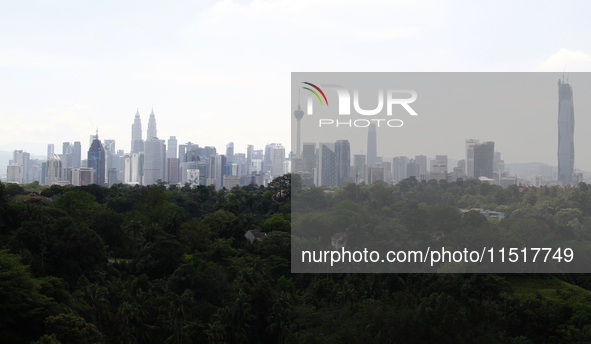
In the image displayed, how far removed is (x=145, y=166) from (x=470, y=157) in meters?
52.5

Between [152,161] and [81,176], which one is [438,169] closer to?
[81,176]

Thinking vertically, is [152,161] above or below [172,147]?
below

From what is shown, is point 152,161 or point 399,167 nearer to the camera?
point 399,167

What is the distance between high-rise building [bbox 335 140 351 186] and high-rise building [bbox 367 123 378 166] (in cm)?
63

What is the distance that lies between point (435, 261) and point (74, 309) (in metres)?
9.23

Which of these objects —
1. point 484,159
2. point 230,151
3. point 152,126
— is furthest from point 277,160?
point 484,159

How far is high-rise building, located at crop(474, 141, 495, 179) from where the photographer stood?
12609mm

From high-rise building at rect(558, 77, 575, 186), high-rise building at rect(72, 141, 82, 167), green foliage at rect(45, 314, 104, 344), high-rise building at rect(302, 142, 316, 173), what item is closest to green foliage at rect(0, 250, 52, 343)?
green foliage at rect(45, 314, 104, 344)

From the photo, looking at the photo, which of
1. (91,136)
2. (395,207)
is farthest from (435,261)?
(91,136)

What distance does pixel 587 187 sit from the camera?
1449 centimetres

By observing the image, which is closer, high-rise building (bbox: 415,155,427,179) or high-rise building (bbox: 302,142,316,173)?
high-rise building (bbox: 302,142,316,173)

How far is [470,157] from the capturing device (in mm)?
13359

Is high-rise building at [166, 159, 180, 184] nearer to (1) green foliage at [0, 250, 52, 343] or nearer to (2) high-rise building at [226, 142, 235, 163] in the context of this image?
(2) high-rise building at [226, 142, 235, 163]

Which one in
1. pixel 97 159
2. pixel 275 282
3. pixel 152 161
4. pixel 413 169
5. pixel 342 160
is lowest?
pixel 275 282
